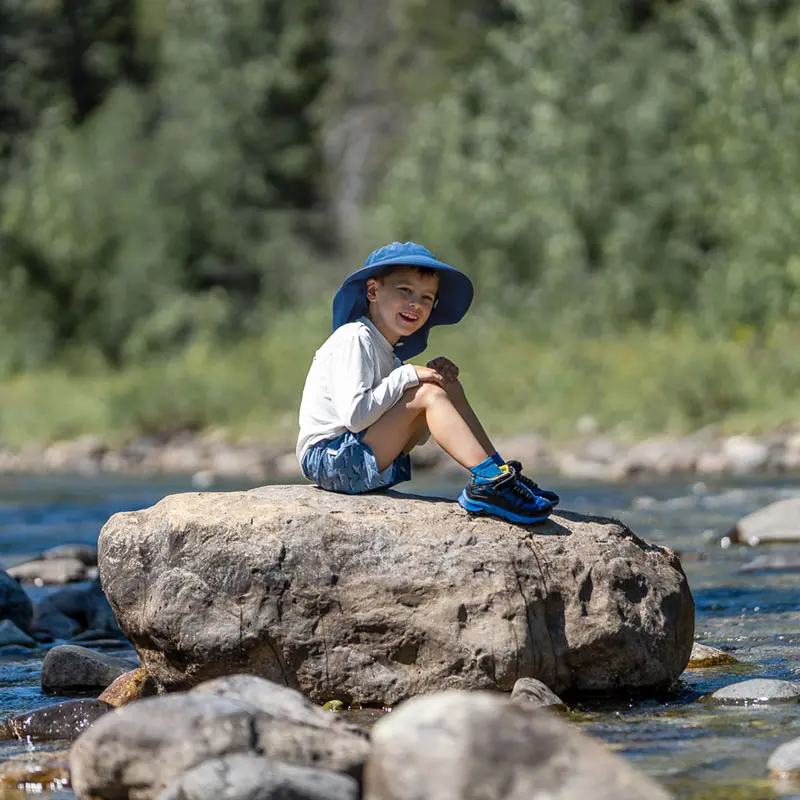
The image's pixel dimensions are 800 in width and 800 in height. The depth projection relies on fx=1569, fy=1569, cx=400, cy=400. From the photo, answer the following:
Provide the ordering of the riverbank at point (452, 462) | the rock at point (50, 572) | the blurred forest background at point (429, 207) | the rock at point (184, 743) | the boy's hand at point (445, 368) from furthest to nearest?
1. the blurred forest background at point (429, 207)
2. the riverbank at point (452, 462)
3. the rock at point (50, 572)
4. the boy's hand at point (445, 368)
5. the rock at point (184, 743)

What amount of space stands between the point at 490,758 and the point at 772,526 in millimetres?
8221

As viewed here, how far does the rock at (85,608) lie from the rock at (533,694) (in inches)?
147

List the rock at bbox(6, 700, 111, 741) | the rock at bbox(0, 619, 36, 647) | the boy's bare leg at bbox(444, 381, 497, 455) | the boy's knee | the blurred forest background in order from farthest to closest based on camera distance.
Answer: the blurred forest background, the rock at bbox(0, 619, 36, 647), the boy's bare leg at bbox(444, 381, 497, 455), the boy's knee, the rock at bbox(6, 700, 111, 741)

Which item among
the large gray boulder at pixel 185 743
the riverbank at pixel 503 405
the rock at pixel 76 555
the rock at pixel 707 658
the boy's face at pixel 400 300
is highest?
the riverbank at pixel 503 405

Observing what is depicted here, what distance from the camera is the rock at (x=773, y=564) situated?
9.69 m

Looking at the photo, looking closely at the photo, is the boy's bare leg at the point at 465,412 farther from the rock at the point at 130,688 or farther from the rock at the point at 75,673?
the rock at the point at 75,673

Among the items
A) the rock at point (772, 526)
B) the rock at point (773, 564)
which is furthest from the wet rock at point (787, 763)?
the rock at point (772, 526)

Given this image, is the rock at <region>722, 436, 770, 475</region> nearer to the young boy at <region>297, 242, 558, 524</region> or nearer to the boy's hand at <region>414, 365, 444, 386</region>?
the young boy at <region>297, 242, 558, 524</region>

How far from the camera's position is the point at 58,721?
550 centimetres

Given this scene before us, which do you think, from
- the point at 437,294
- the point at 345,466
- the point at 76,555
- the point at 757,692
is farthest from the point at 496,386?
the point at 757,692

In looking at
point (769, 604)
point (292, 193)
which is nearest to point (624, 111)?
point (292, 193)

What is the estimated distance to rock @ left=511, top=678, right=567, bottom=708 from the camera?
18.0ft

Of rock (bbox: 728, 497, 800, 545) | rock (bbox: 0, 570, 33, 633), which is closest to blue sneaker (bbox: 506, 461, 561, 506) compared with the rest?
rock (bbox: 0, 570, 33, 633)

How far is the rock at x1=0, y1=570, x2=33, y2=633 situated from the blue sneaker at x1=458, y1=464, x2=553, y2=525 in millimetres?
3580
